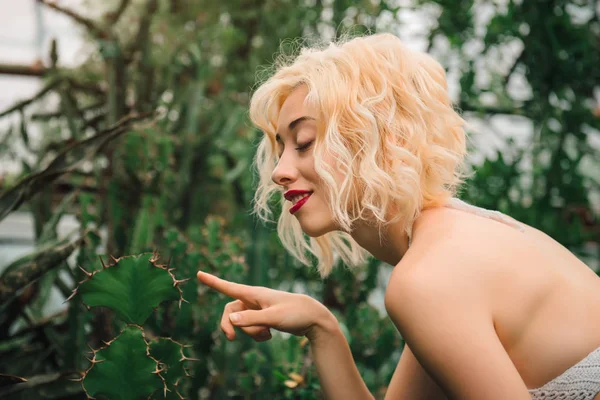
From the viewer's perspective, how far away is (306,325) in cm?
93

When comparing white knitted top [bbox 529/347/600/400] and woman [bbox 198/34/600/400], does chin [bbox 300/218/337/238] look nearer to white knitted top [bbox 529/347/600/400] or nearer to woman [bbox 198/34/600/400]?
woman [bbox 198/34/600/400]

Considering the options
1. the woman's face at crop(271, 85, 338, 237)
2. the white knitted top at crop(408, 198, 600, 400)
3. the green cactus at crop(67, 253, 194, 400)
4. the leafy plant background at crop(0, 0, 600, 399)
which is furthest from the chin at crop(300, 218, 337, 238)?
the leafy plant background at crop(0, 0, 600, 399)

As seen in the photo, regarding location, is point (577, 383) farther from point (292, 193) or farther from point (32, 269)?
point (32, 269)

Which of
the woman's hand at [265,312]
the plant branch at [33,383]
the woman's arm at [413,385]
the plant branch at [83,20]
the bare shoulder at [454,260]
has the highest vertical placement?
the bare shoulder at [454,260]

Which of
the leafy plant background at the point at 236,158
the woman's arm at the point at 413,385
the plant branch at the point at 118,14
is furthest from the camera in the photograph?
the plant branch at the point at 118,14

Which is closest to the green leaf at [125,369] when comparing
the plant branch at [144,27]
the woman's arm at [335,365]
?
the woman's arm at [335,365]

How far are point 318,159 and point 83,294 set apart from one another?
1.25 ft

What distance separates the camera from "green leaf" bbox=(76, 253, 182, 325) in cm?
84

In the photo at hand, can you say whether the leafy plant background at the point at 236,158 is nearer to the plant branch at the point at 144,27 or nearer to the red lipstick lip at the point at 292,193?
the plant branch at the point at 144,27

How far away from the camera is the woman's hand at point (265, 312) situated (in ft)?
2.82

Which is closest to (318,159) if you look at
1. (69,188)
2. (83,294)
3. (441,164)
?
(441,164)

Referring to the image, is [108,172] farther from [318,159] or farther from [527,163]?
[527,163]

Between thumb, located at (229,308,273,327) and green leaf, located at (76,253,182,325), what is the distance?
0.09 m

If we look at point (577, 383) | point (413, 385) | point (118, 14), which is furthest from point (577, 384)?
point (118, 14)
